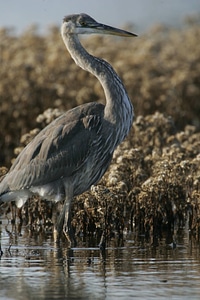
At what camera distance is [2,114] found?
1364 centimetres

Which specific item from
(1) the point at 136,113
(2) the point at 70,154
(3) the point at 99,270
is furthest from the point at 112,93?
(1) the point at 136,113

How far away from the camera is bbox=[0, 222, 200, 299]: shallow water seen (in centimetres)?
643

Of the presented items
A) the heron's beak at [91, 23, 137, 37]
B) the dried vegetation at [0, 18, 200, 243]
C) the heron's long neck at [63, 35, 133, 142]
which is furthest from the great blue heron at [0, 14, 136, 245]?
the heron's beak at [91, 23, 137, 37]

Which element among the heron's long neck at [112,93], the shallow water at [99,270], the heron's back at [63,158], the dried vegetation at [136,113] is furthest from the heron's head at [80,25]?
the shallow water at [99,270]

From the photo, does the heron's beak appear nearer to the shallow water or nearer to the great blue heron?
the great blue heron

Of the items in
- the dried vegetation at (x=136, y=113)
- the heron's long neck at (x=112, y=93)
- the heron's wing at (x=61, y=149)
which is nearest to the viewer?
the heron's wing at (x=61, y=149)

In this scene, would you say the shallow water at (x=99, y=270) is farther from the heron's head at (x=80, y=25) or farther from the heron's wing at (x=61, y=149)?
the heron's head at (x=80, y=25)

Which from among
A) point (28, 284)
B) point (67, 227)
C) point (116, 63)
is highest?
point (116, 63)

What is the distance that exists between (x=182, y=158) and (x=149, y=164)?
749mm

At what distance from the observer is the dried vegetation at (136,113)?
9.17 m

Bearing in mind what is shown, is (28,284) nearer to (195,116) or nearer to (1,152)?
(1,152)

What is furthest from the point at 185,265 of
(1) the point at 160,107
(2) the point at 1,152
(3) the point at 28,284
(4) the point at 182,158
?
(1) the point at 160,107

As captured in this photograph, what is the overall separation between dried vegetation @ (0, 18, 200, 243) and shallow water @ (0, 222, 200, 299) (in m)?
0.35

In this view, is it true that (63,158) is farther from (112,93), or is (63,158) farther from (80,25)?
(80,25)
